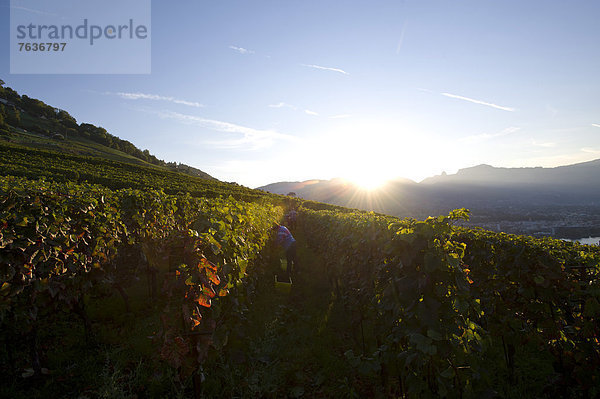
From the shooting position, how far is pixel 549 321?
4.00 m

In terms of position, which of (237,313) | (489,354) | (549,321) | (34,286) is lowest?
(489,354)

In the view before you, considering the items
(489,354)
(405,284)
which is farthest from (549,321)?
(405,284)

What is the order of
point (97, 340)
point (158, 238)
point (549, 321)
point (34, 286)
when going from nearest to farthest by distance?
point (549, 321) → point (34, 286) → point (97, 340) → point (158, 238)

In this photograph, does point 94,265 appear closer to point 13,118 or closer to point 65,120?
point 13,118

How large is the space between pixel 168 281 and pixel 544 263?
5368 millimetres

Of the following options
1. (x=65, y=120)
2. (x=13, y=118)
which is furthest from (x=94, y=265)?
(x=65, y=120)

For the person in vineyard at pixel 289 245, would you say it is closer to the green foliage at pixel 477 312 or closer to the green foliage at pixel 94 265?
the green foliage at pixel 94 265

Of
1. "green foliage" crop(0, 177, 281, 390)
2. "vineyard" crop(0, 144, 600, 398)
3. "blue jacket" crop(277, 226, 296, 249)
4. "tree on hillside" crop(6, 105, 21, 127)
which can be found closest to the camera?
"vineyard" crop(0, 144, 600, 398)

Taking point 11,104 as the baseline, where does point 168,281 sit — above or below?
below

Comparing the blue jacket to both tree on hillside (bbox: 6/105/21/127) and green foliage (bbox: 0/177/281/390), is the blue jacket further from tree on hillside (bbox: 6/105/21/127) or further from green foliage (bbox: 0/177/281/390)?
tree on hillside (bbox: 6/105/21/127)

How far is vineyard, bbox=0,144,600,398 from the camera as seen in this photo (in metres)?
3.23

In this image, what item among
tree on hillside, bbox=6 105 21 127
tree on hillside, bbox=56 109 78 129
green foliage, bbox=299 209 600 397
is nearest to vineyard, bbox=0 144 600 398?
green foliage, bbox=299 209 600 397

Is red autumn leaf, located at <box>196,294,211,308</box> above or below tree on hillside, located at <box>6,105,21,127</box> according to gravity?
below

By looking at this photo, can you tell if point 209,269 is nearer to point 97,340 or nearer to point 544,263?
point 97,340
